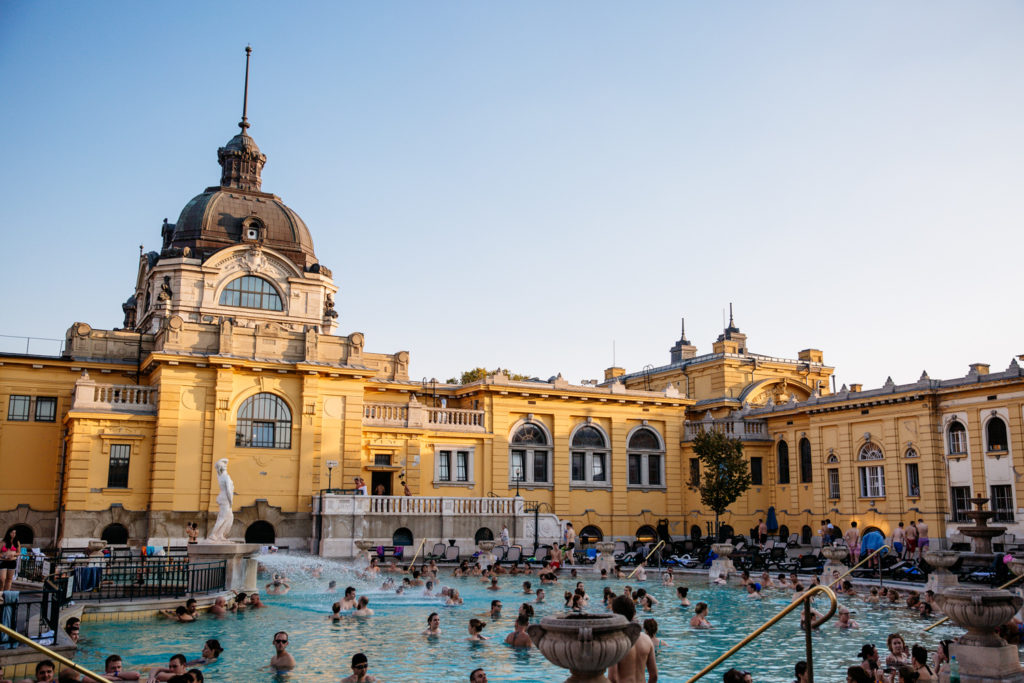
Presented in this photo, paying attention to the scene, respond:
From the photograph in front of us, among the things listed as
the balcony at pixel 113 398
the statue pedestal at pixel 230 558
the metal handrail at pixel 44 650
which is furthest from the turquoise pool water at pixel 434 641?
the balcony at pixel 113 398

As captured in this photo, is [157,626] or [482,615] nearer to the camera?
[157,626]

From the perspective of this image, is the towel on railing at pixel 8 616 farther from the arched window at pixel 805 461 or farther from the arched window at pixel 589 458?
the arched window at pixel 805 461

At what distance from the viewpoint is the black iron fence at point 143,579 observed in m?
18.0

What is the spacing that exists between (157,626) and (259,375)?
18601 mm

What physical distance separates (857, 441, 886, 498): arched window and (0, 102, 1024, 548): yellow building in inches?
3.8

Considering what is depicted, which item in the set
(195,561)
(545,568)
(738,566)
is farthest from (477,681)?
(738,566)

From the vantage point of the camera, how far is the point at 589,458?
145 ft

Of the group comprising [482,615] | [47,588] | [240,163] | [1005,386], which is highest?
[240,163]

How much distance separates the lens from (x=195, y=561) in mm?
20750

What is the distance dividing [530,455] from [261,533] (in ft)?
45.9

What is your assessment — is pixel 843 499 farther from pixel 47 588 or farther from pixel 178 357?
pixel 47 588

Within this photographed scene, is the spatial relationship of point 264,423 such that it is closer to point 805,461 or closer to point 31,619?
point 31,619

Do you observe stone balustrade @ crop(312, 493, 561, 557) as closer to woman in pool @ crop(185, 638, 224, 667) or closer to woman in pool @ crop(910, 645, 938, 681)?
woman in pool @ crop(185, 638, 224, 667)

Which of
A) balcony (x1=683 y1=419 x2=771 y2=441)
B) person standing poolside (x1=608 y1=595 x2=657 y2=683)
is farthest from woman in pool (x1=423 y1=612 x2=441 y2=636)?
balcony (x1=683 y1=419 x2=771 y2=441)
